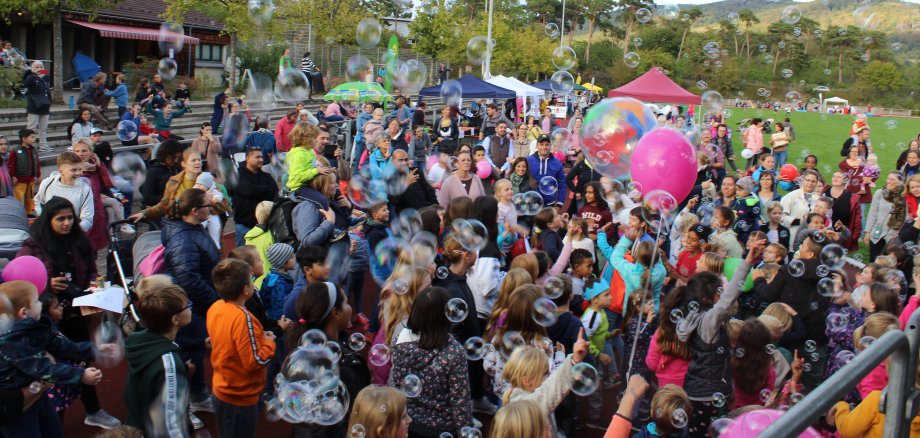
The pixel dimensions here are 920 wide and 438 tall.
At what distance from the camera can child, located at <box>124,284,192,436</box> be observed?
3.89 meters

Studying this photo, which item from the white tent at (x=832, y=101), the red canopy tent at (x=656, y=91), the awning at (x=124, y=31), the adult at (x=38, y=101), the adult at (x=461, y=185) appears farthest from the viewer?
the white tent at (x=832, y=101)

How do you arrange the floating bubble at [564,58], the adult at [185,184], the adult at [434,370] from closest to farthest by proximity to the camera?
the adult at [434,370], the adult at [185,184], the floating bubble at [564,58]

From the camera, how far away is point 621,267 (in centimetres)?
635

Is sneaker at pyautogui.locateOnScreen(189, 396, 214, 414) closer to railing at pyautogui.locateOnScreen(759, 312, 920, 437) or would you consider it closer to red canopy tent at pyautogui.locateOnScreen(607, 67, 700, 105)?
railing at pyautogui.locateOnScreen(759, 312, 920, 437)

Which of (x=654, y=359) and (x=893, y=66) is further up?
(x=893, y=66)

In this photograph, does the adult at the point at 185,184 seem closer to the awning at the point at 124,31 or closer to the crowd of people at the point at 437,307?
the crowd of people at the point at 437,307

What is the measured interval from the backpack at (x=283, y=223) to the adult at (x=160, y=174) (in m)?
1.45

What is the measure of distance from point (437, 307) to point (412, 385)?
1.44ft

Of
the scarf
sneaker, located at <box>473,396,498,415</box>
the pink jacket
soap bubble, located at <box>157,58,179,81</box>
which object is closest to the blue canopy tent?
soap bubble, located at <box>157,58,179,81</box>

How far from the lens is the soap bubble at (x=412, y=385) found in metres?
4.32

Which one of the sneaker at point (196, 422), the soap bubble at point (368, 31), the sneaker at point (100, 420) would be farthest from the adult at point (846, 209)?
the sneaker at point (100, 420)

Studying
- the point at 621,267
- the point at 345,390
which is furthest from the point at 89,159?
the point at 621,267

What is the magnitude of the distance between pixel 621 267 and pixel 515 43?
40.0 metres

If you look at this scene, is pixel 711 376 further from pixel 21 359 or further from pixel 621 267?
pixel 21 359
